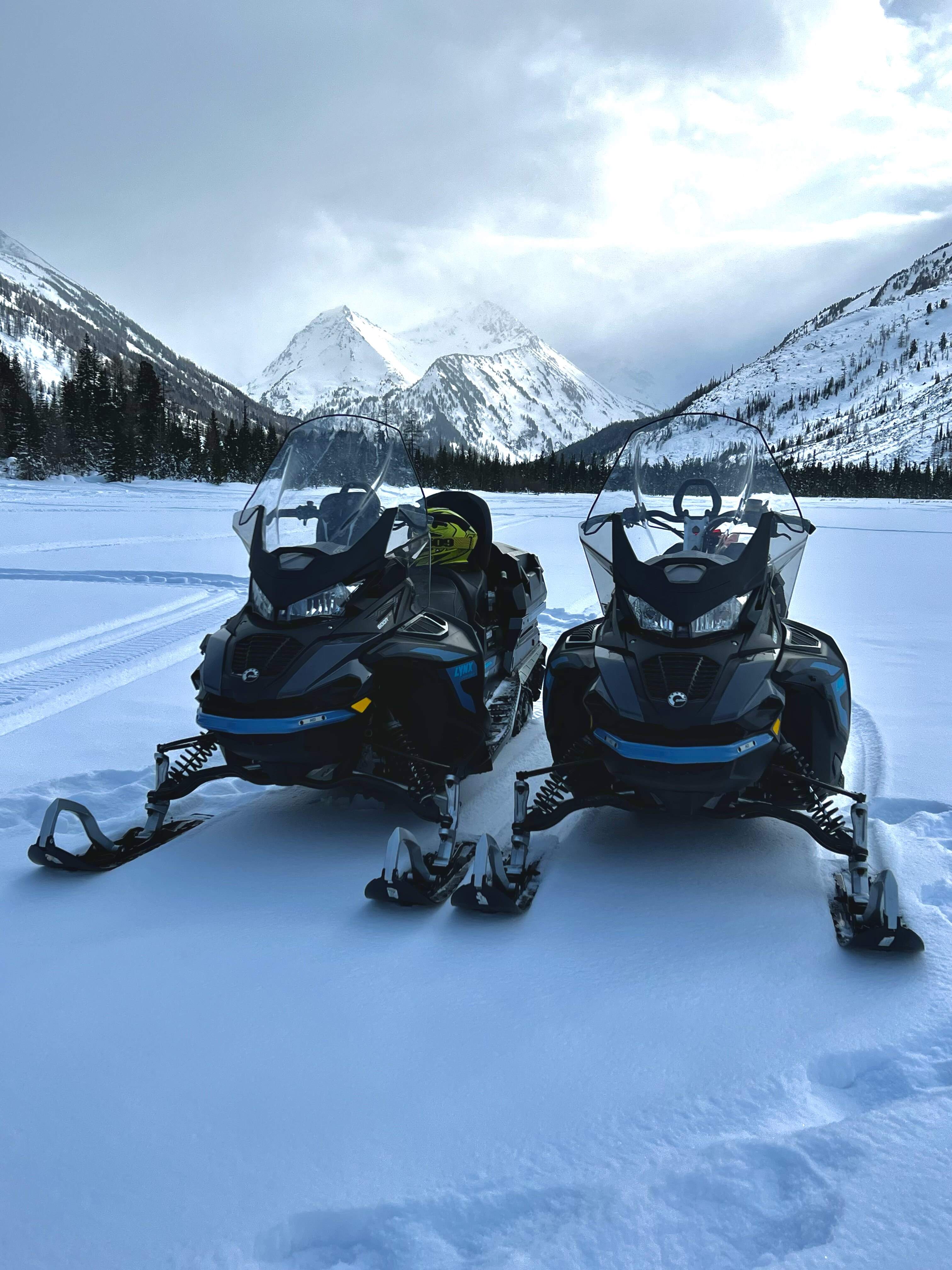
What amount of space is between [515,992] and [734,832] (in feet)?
4.81

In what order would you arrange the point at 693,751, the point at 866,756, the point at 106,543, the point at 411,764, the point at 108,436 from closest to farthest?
1. the point at 693,751
2. the point at 411,764
3. the point at 866,756
4. the point at 106,543
5. the point at 108,436

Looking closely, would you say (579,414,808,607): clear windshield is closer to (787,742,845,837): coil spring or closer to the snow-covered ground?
(787,742,845,837): coil spring

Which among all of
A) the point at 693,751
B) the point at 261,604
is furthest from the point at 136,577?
the point at 693,751

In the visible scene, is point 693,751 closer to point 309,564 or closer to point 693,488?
point 693,488

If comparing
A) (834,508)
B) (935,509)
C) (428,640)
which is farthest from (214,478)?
(428,640)

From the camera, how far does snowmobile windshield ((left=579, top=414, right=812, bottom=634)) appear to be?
10.5ft

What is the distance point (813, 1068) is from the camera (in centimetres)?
213

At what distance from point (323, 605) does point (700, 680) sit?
4.93 ft

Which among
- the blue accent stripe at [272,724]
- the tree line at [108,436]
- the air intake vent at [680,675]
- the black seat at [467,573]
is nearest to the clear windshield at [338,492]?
the black seat at [467,573]

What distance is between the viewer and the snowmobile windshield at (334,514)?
11.3ft

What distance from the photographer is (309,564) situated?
344cm

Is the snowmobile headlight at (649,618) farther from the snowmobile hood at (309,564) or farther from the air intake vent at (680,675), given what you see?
the snowmobile hood at (309,564)

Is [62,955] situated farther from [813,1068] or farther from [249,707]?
[813,1068]

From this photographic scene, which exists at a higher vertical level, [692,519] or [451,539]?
[692,519]
